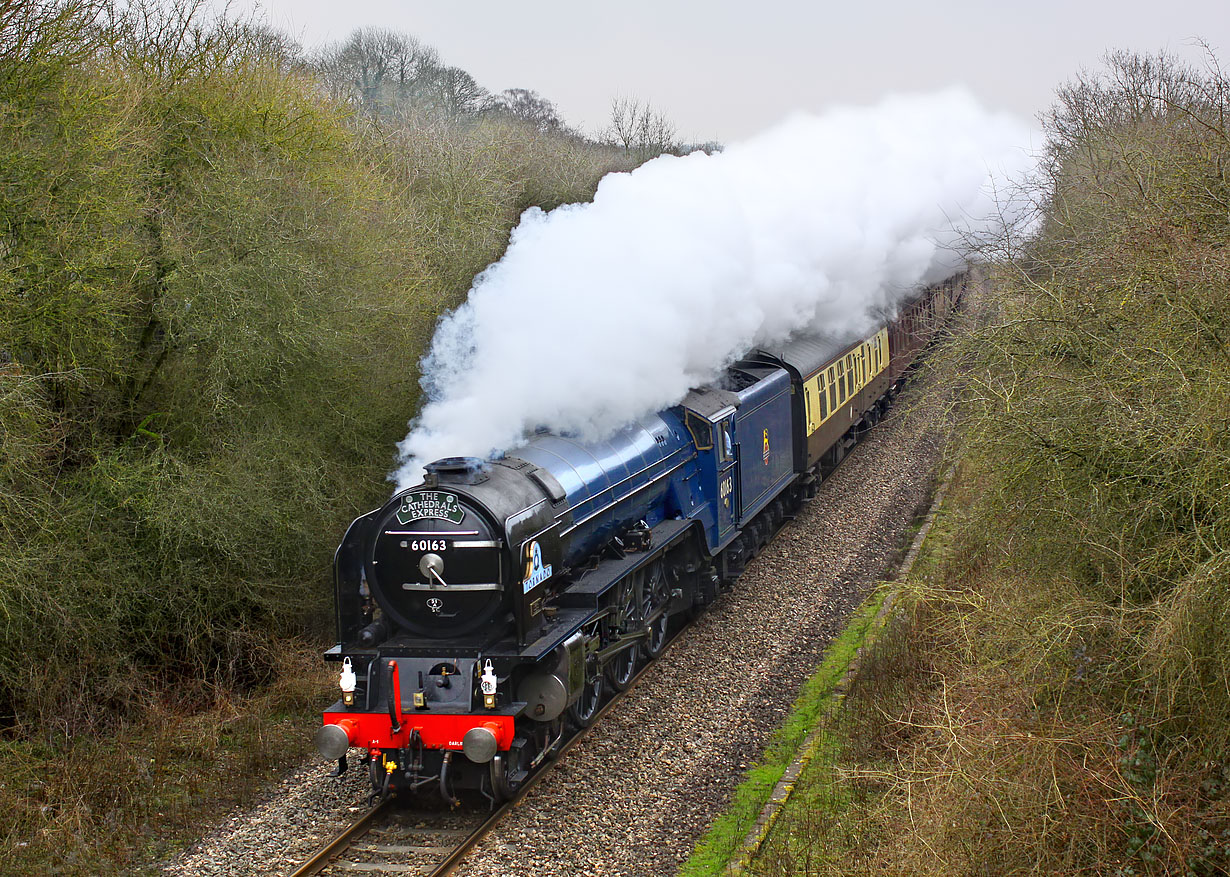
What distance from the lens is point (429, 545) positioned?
749 centimetres

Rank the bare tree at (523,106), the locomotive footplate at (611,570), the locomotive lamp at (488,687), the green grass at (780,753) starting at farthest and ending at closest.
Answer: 1. the bare tree at (523,106)
2. the locomotive footplate at (611,570)
3. the locomotive lamp at (488,687)
4. the green grass at (780,753)

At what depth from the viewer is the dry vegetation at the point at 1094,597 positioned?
207 inches

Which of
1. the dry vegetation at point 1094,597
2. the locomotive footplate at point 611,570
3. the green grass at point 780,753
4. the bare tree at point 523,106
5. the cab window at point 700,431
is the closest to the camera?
the dry vegetation at point 1094,597

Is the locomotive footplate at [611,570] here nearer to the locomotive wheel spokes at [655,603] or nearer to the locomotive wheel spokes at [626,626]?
the locomotive wheel spokes at [626,626]

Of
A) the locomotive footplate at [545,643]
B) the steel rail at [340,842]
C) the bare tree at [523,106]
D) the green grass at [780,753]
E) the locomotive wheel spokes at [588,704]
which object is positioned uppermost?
the bare tree at [523,106]

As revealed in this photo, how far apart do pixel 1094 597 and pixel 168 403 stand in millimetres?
9142

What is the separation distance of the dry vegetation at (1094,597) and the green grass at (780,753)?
0.43 m

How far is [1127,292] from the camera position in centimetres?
655

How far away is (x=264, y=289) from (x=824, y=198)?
7603 millimetres

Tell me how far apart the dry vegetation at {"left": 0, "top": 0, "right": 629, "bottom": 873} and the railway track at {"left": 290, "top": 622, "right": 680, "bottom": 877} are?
146 cm

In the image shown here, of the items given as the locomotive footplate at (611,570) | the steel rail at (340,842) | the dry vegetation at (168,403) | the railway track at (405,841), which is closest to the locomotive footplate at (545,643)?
the locomotive footplate at (611,570)

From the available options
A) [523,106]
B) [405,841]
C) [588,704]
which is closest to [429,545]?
[405,841]

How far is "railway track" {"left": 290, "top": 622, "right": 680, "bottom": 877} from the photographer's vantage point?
6828 mm

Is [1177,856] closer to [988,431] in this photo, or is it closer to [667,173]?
[988,431]
